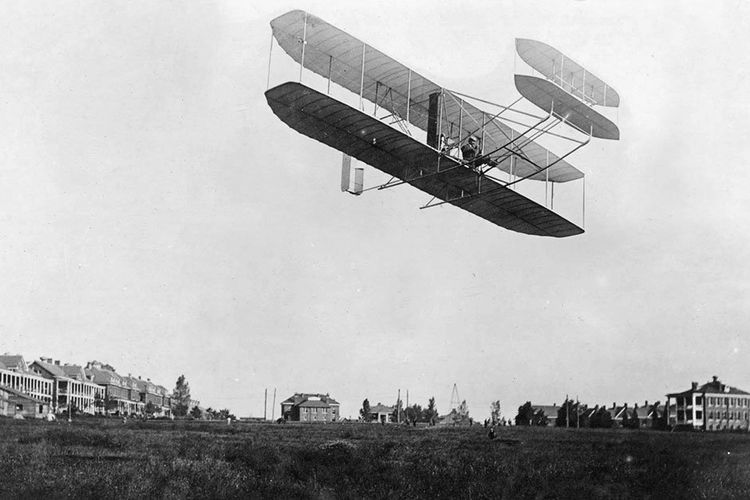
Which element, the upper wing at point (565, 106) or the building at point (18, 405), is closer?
the upper wing at point (565, 106)

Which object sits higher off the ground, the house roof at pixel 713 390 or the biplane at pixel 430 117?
the biplane at pixel 430 117

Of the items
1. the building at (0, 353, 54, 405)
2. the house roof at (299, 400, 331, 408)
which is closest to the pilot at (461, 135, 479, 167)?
the building at (0, 353, 54, 405)

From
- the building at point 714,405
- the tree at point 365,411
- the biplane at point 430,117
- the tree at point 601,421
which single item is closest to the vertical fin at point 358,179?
the biplane at point 430,117

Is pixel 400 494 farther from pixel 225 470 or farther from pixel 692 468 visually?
pixel 692 468

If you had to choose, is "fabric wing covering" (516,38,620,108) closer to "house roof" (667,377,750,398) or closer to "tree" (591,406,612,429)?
"tree" (591,406,612,429)

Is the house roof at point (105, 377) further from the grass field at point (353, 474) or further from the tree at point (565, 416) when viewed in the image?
the grass field at point (353, 474)

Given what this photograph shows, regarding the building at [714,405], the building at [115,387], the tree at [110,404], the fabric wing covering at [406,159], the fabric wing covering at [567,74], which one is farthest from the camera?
the building at [115,387]

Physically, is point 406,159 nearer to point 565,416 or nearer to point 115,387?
point 565,416

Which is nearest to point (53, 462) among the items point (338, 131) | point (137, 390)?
point (338, 131)
